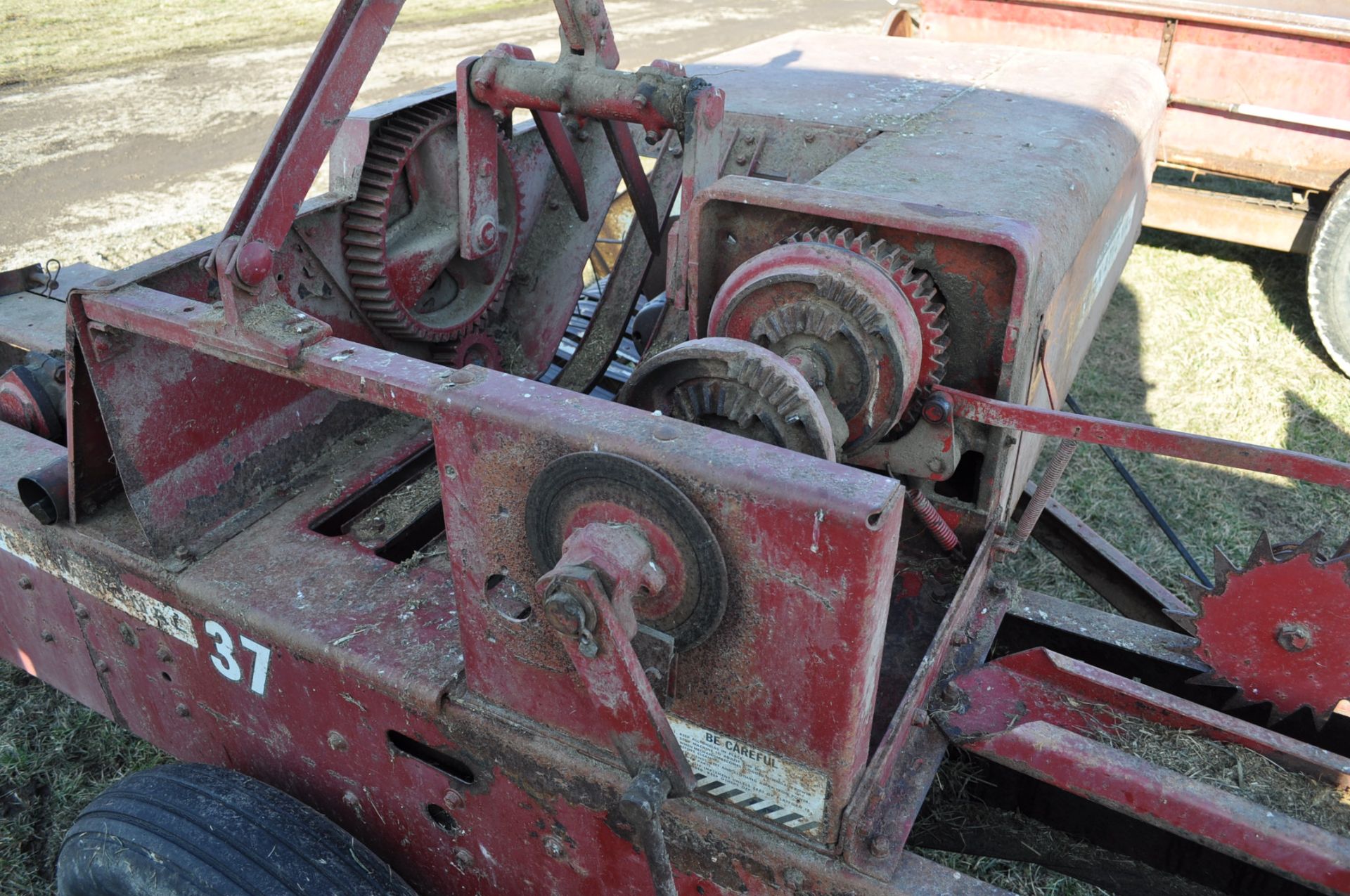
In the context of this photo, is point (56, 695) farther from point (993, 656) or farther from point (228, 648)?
point (993, 656)

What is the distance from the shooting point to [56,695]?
2.96 meters

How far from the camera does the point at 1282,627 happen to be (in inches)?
70.6

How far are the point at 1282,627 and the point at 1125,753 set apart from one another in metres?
0.40

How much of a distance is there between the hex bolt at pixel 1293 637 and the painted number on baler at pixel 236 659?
1819mm

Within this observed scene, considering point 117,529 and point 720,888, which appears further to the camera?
point 117,529

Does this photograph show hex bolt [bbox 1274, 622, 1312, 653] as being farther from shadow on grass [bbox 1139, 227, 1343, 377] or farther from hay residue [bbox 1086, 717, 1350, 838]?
shadow on grass [bbox 1139, 227, 1343, 377]

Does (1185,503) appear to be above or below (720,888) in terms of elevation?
below

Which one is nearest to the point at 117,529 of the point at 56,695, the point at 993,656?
the point at 56,695

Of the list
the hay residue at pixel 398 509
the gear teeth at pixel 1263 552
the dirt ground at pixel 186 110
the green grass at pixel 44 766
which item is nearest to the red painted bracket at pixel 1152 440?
the gear teeth at pixel 1263 552

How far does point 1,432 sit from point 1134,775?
2.52 meters

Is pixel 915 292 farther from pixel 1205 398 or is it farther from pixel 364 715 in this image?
pixel 1205 398

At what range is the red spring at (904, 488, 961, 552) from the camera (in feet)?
6.61

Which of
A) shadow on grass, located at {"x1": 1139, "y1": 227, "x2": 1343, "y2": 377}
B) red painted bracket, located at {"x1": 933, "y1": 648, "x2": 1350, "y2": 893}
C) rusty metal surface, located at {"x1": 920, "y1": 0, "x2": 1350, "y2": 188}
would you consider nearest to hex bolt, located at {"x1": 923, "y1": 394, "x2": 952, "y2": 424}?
red painted bracket, located at {"x1": 933, "y1": 648, "x2": 1350, "y2": 893}

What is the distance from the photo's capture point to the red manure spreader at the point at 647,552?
55.3 inches
